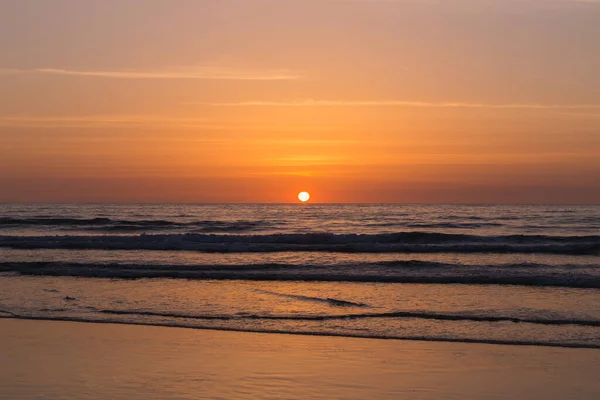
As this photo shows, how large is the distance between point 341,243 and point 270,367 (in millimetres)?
24805

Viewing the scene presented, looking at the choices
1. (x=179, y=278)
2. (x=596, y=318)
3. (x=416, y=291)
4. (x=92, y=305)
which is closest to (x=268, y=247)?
(x=179, y=278)

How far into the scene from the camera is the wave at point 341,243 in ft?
93.7

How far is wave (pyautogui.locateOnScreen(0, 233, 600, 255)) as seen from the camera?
93.7ft

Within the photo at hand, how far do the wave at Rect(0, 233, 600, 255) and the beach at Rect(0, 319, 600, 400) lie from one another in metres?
18.2

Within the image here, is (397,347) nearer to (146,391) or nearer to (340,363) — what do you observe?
(340,363)

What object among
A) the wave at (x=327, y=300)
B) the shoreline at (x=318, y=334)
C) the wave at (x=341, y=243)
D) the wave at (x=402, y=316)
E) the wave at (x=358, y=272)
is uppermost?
the wave at (x=341, y=243)

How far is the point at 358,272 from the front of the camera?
774 inches

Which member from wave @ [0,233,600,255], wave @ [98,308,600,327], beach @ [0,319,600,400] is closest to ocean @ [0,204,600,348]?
wave @ [98,308,600,327]

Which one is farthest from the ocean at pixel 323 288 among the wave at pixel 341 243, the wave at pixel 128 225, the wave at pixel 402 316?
the wave at pixel 128 225

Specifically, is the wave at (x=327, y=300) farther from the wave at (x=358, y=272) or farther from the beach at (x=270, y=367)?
the beach at (x=270, y=367)

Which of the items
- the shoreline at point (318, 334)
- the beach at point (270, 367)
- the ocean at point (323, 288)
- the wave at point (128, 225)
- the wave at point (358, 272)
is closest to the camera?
the beach at point (270, 367)

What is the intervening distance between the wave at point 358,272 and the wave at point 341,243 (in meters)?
6.46

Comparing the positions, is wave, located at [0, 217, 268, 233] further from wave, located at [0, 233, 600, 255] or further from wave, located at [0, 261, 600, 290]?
wave, located at [0, 261, 600, 290]

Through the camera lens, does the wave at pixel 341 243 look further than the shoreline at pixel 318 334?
Yes
